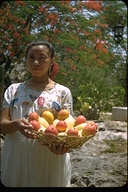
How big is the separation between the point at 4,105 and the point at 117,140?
272 centimetres

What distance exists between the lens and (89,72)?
335cm

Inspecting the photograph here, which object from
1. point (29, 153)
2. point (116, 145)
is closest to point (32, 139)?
point (29, 153)

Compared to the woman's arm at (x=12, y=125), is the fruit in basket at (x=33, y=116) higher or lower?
higher

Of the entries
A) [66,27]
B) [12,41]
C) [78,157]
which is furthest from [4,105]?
[66,27]

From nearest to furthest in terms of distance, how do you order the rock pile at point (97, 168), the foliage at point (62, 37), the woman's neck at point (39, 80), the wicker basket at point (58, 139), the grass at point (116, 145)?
the wicker basket at point (58, 139) < the woman's neck at point (39, 80) < the rock pile at point (97, 168) < the foliage at point (62, 37) < the grass at point (116, 145)

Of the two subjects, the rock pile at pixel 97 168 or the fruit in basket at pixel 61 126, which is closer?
the fruit in basket at pixel 61 126

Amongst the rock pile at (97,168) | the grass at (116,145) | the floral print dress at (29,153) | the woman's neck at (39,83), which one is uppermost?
the woman's neck at (39,83)

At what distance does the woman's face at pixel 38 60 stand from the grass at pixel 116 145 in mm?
2196

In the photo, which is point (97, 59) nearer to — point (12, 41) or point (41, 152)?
point (12, 41)

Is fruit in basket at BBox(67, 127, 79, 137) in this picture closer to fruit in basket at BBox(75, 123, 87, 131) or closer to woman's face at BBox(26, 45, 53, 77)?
fruit in basket at BBox(75, 123, 87, 131)

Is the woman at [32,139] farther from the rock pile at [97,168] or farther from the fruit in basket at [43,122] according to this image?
the rock pile at [97,168]

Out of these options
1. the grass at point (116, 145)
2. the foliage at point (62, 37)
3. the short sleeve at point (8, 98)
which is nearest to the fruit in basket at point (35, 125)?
the short sleeve at point (8, 98)

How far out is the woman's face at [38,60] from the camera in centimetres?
88

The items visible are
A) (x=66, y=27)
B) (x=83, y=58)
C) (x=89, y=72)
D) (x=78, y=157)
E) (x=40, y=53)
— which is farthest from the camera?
(x=89, y=72)
